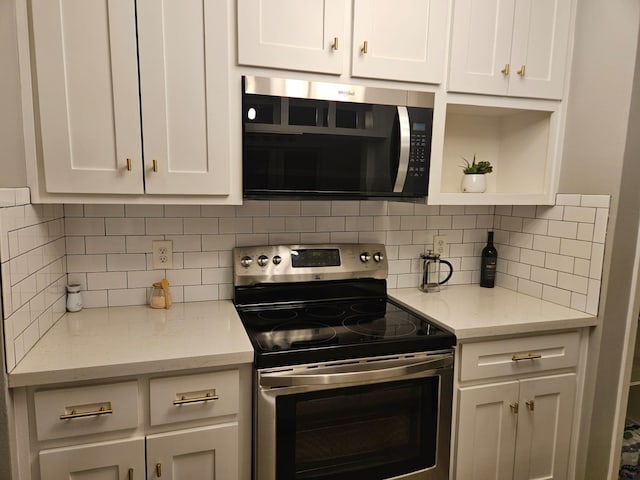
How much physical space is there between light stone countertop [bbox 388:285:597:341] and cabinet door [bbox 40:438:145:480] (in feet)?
3.88

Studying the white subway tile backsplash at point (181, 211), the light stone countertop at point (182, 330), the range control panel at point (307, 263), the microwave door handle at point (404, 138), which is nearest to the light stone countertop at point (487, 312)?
the light stone countertop at point (182, 330)

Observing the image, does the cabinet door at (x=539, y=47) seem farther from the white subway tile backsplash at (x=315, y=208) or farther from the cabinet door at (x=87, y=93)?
the cabinet door at (x=87, y=93)

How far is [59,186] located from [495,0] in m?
1.82

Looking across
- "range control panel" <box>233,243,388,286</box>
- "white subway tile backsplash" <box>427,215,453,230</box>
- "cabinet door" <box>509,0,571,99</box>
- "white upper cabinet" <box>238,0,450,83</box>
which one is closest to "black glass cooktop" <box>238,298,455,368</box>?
"range control panel" <box>233,243,388,286</box>

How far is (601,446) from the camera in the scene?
1.79m

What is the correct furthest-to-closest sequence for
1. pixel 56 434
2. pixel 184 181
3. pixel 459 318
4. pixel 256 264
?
pixel 256 264
pixel 459 318
pixel 184 181
pixel 56 434

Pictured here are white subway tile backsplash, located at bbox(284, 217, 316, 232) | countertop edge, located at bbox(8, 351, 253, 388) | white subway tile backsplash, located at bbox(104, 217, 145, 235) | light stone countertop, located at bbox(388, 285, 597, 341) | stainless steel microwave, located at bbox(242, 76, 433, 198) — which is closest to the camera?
countertop edge, located at bbox(8, 351, 253, 388)

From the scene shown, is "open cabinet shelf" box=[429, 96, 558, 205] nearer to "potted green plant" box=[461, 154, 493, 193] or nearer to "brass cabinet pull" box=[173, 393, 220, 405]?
"potted green plant" box=[461, 154, 493, 193]

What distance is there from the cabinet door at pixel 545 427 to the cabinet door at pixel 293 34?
1.54 metres

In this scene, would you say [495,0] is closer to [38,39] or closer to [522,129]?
[522,129]

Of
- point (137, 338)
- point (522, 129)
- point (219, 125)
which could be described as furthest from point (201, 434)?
point (522, 129)

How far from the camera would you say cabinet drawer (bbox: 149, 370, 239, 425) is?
4.36ft

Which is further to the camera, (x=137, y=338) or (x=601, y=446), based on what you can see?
(x=601, y=446)

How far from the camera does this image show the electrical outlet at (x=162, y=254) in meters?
1.83
